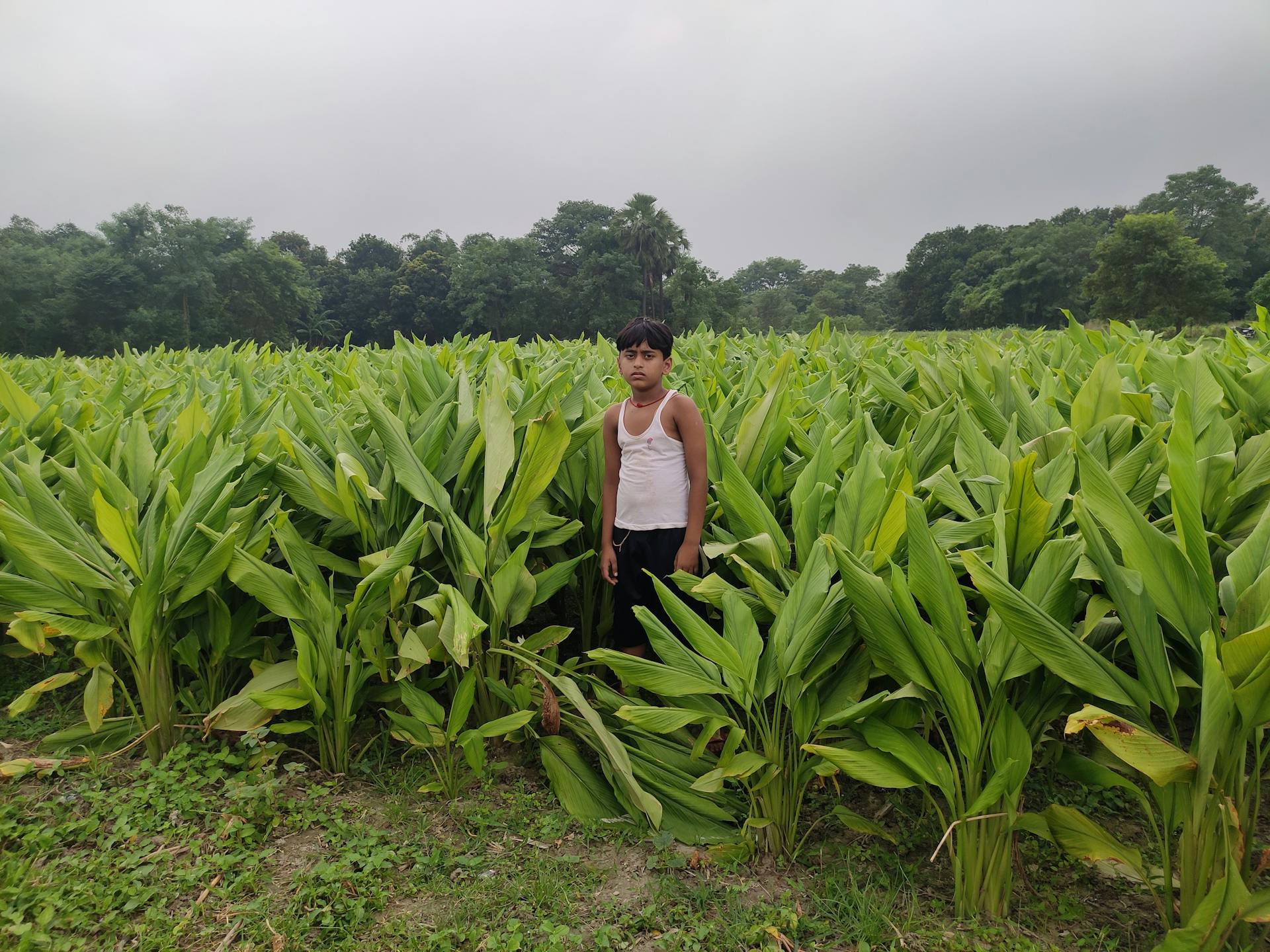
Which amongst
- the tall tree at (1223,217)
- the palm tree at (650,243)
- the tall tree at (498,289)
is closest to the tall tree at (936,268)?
the tall tree at (1223,217)

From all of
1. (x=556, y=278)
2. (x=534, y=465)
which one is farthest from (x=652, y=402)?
(x=556, y=278)

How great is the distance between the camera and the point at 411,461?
211 cm

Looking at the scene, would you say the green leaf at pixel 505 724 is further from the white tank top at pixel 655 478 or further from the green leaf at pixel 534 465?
the white tank top at pixel 655 478

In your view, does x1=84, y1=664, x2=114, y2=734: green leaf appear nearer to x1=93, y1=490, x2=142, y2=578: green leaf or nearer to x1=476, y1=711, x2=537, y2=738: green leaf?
x1=93, y1=490, x2=142, y2=578: green leaf

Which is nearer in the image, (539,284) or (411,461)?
(411,461)

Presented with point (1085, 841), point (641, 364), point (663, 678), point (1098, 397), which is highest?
point (641, 364)

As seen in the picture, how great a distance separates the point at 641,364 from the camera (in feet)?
7.60

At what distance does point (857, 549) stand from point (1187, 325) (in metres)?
45.8

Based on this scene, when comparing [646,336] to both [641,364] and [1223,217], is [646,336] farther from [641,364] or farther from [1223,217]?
[1223,217]

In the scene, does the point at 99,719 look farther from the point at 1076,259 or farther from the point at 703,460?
the point at 1076,259

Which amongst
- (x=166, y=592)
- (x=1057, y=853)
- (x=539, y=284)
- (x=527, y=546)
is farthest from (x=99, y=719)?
(x=539, y=284)

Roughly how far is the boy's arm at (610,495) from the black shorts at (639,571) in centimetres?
4

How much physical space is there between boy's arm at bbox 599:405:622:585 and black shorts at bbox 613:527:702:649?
0.12ft

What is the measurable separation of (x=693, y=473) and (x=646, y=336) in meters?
0.42
